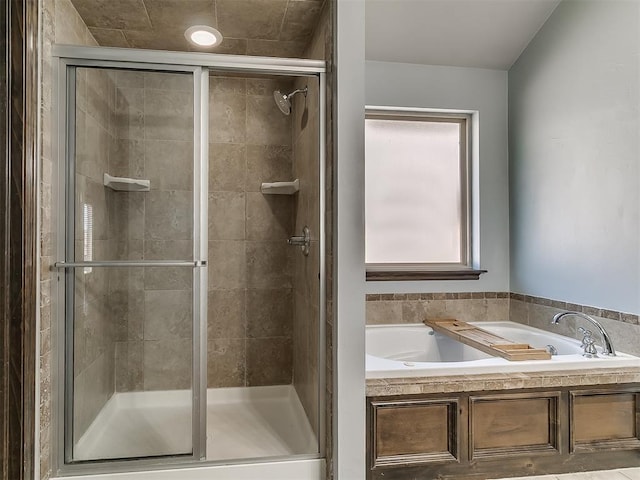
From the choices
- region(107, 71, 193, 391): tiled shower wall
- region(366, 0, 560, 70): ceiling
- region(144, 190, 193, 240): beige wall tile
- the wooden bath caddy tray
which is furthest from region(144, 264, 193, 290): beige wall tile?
region(366, 0, 560, 70): ceiling

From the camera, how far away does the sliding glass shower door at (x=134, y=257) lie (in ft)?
5.99

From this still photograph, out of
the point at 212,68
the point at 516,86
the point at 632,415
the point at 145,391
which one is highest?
the point at 516,86

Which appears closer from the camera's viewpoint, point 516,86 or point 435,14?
point 435,14

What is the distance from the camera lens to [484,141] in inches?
125

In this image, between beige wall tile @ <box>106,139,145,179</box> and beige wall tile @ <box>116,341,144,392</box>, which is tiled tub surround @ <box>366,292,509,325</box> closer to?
beige wall tile @ <box>116,341,144,392</box>

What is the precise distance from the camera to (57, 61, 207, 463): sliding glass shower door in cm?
183

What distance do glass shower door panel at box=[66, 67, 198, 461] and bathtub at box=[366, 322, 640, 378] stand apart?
0.96m

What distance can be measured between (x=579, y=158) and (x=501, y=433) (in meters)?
1.70

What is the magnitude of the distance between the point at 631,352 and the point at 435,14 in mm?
2283

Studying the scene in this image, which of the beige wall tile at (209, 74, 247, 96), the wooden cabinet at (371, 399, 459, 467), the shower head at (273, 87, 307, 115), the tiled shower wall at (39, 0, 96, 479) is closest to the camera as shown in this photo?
the tiled shower wall at (39, 0, 96, 479)

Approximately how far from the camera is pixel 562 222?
2.73 m

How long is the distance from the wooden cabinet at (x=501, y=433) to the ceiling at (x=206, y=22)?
6.31 ft

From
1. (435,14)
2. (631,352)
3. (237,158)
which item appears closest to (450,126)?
(435,14)

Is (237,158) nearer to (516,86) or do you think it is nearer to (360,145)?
(360,145)
